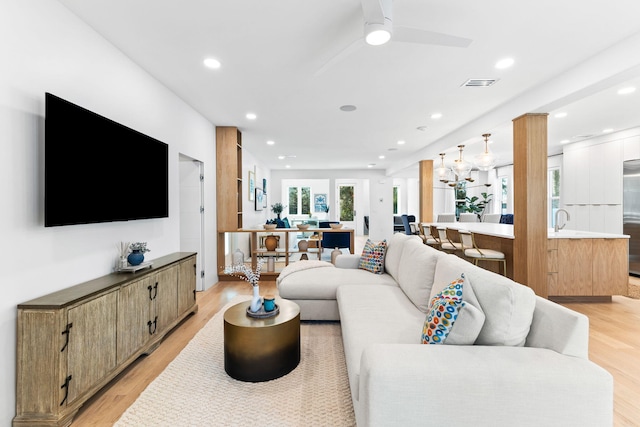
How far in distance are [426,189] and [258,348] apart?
6.32 metres

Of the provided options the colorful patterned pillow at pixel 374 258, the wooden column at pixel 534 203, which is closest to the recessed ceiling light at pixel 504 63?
the wooden column at pixel 534 203

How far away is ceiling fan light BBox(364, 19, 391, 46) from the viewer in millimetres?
1891

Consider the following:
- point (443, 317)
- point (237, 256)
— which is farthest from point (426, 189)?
point (443, 317)

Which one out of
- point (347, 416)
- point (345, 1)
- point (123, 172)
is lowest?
point (347, 416)

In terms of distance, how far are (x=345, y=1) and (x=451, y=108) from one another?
9.27ft

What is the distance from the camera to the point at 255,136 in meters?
5.96

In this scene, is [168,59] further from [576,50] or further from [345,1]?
[576,50]

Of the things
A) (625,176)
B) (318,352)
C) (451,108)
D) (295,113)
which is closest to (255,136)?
Result: (295,113)

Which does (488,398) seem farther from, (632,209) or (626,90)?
(632,209)

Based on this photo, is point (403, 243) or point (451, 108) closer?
point (403, 243)

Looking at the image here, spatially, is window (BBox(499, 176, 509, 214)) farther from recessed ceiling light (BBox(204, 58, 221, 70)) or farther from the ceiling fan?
recessed ceiling light (BBox(204, 58, 221, 70))

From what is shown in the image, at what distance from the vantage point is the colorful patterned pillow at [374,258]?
3598 millimetres

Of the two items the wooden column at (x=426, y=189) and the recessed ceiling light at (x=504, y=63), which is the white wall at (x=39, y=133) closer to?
the recessed ceiling light at (x=504, y=63)

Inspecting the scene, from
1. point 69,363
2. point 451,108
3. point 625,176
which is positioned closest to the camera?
point 69,363
